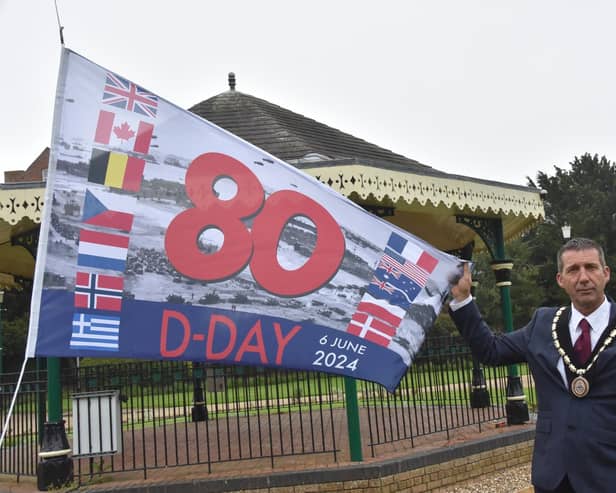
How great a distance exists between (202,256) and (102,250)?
0.68 metres

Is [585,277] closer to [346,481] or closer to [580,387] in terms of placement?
[580,387]

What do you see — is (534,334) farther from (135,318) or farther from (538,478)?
(135,318)

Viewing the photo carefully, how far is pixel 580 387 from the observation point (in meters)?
3.00

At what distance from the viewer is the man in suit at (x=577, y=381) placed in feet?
9.55

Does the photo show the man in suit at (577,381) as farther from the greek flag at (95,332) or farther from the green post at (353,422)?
the green post at (353,422)

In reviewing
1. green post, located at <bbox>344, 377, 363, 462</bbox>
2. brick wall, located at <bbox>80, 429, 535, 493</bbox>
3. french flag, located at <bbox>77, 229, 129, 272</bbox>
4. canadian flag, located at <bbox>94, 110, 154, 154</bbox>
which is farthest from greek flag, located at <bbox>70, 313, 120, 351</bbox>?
green post, located at <bbox>344, 377, 363, 462</bbox>

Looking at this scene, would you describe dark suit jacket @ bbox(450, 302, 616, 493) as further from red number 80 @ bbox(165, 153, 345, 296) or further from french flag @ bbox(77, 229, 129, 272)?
french flag @ bbox(77, 229, 129, 272)

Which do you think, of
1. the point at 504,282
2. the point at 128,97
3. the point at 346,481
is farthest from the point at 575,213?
the point at 128,97

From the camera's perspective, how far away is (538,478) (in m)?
3.07

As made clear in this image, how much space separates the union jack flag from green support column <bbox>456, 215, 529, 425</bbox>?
6727 mm

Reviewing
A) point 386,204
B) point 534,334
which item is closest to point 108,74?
point 534,334

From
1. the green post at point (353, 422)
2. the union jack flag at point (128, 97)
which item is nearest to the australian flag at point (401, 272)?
the union jack flag at point (128, 97)

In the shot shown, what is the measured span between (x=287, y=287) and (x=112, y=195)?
138 centimetres

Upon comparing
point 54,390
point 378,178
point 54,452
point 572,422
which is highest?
point 378,178
